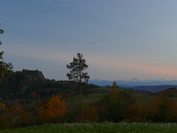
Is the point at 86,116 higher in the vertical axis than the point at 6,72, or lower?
lower

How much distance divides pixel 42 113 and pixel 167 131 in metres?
70.2

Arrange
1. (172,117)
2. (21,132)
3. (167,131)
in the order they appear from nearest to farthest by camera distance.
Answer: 1. (167,131)
2. (21,132)
3. (172,117)

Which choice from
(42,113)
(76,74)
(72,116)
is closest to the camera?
(76,74)

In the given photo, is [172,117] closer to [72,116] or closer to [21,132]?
[72,116]

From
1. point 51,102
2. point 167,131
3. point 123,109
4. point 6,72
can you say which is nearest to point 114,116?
point 123,109

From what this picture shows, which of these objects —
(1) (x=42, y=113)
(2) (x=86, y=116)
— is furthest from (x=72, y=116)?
(1) (x=42, y=113)

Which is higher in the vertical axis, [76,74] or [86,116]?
[76,74]

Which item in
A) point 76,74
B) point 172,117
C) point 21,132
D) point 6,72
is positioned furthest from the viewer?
point 76,74

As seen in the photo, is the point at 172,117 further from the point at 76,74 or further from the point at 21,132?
→ the point at 21,132

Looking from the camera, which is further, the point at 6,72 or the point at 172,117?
the point at 172,117

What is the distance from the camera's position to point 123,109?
69938mm

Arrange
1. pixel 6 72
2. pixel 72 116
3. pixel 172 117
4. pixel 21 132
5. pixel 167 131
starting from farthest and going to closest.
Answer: pixel 72 116 < pixel 172 117 < pixel 6 72 < pixel 21 132 < pixel 167 131

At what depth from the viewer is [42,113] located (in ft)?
277

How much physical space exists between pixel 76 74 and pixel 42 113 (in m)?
22.8
